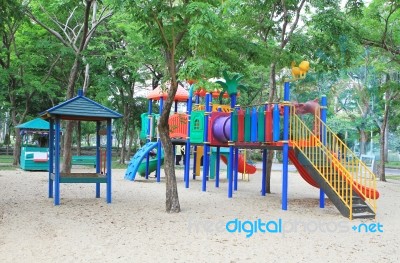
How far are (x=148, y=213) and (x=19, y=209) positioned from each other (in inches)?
105

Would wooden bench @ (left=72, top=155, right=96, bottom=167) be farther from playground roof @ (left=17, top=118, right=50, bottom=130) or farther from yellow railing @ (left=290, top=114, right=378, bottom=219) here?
yellow railing @ (left=290, top=114, right=378, bottom=219)

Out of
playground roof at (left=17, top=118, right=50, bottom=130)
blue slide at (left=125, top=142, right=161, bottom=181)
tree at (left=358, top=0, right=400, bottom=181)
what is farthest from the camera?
playground roof at (left=17, top=118, right=50, bottom=130)

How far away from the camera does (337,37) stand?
37.6 feet

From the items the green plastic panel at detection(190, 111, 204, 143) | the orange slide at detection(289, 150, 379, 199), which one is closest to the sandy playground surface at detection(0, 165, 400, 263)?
the orange slide at detection(289, 150, 379, 199)

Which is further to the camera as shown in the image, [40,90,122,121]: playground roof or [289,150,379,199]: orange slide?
[40,90,122,121]: playground roof

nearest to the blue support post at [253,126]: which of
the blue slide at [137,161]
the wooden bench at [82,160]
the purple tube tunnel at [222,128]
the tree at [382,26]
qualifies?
the purple tube tunnel at [222,128]

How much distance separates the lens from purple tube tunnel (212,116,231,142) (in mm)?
12103

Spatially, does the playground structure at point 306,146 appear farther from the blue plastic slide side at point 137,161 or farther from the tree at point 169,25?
the blue plastic slide side at point 137,161

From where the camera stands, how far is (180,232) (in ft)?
23.1

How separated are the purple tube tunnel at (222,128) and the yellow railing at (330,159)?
8.49 ft

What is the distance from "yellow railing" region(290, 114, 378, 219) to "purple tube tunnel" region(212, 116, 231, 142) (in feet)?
8.49

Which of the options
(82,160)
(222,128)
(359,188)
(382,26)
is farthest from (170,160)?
(82,160)

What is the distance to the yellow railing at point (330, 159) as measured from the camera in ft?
29.9

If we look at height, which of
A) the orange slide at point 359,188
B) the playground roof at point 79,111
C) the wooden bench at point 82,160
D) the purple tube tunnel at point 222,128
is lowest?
the wooden bench at point 82,160
